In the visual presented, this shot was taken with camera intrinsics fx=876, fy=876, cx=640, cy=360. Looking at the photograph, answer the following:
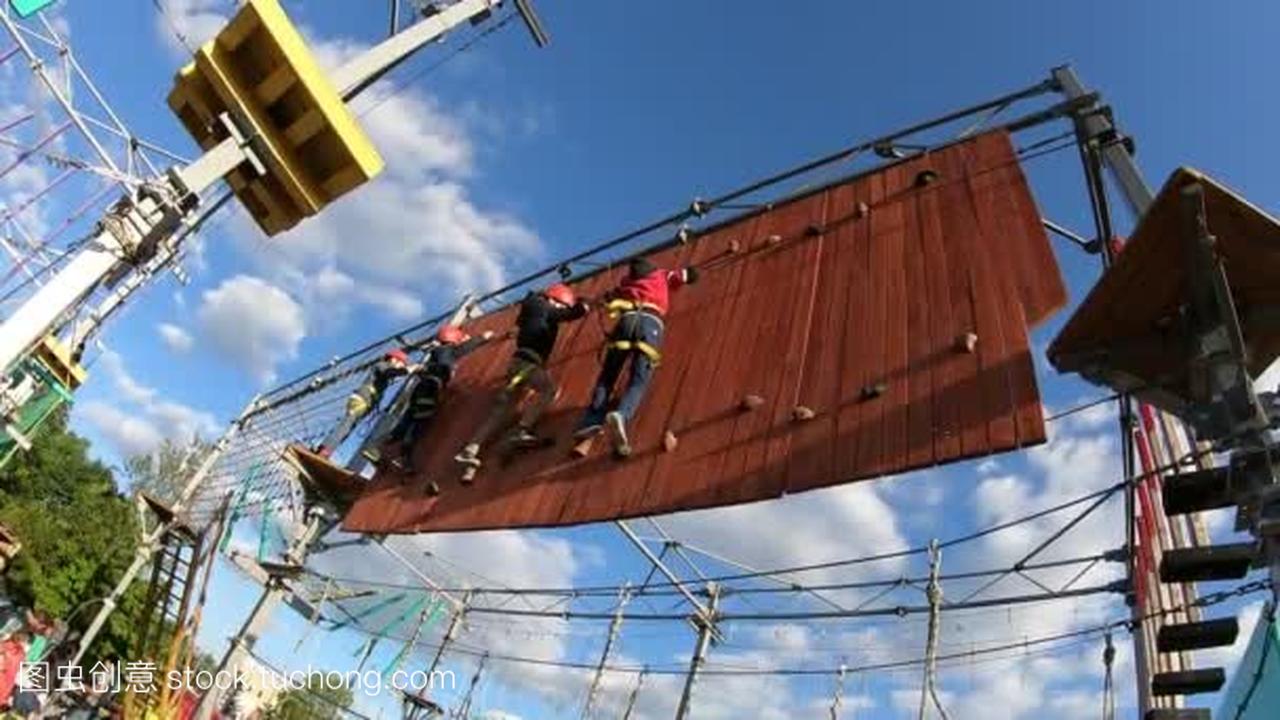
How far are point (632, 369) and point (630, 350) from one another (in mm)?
177

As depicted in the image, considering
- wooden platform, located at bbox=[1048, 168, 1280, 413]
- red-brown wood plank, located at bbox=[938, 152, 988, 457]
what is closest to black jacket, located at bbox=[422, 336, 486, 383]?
red-brown wood plank, located at bbox=[938, 152, 988, 457]

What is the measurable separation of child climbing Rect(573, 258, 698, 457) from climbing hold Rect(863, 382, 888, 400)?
6.40 feet

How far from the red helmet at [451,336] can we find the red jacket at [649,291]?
363cm

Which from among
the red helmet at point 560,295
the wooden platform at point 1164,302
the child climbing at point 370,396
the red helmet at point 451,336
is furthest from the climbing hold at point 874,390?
the child climbing at point 370,396

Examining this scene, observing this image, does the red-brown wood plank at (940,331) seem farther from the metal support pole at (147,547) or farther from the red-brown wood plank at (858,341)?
the metal support pole at (147,547)

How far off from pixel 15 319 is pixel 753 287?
17.5 ft

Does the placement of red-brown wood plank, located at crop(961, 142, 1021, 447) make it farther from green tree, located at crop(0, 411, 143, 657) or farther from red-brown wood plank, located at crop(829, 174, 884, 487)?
green tree, located at crop(0, 411, 143, 657)

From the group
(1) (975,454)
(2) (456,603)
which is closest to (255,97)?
(1) (975,454)

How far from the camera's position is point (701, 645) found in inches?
758

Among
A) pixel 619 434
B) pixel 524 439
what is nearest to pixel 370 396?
pixel 524 439

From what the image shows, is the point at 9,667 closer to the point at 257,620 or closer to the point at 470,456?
the point at 257,620

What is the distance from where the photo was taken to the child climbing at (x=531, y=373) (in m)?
8.16

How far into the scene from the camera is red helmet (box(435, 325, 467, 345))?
11.2 metres

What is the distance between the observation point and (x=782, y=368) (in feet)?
21.7
